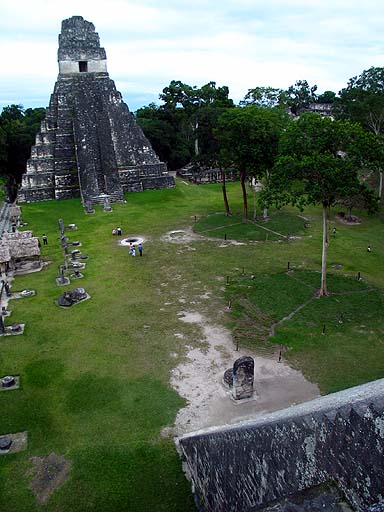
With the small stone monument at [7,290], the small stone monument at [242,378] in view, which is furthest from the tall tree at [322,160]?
the small stone monument at [7,290]

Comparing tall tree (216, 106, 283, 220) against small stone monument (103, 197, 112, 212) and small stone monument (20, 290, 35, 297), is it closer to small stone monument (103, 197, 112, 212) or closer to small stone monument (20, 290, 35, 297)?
small stone monument (103, 197, 112, 212)

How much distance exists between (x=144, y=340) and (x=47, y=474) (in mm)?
5773

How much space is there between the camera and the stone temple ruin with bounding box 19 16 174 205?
37344 mm

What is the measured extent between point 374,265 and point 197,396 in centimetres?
1302

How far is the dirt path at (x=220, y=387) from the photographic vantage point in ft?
37.0

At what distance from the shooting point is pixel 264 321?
1591 centimetres

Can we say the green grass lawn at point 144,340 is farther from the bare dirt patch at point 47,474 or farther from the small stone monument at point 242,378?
the small stone monument at point 242,378

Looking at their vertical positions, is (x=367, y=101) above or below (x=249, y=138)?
above

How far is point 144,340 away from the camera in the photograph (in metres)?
15.0

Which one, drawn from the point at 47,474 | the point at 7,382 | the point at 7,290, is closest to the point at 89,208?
the point at 7,290

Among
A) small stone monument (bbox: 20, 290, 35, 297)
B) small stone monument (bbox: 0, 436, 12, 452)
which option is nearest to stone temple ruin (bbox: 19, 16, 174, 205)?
small stone monument (bbox: 20, 290, 35, 297)

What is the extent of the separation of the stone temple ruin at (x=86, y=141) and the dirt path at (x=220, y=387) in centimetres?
2361

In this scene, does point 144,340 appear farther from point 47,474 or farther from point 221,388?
point 47,474

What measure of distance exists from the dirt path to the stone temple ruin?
2361 cm
